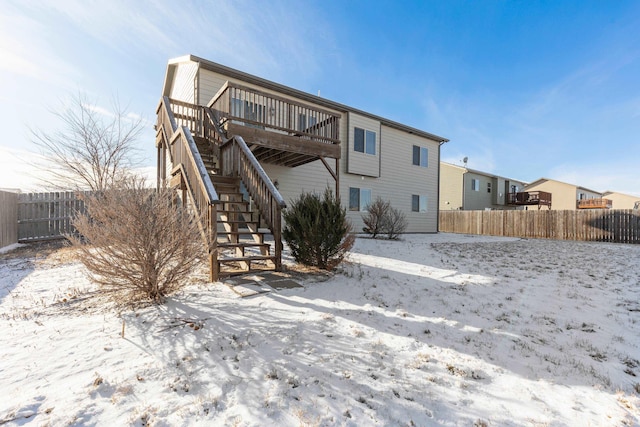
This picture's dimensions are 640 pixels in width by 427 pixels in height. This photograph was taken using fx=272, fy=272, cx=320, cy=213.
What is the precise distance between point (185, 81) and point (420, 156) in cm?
1242

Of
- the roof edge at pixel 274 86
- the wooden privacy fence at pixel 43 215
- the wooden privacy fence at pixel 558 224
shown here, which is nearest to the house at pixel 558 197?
the wooden privacy fence at pixel 558 224

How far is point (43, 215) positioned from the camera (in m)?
9.23

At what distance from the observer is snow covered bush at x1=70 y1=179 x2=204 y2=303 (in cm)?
311

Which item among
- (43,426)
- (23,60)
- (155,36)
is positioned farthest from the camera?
(155,36)

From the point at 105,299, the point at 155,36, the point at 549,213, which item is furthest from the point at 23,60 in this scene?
the point at 549,213

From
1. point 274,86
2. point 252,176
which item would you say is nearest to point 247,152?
point 252,176

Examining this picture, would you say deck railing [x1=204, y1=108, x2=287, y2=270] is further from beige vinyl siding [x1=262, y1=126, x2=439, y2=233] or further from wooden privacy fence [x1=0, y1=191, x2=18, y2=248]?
wooden privacy fence [x1=0, y1=191, x2=18, y2=248]

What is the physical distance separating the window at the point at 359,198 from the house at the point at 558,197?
72.8 feet

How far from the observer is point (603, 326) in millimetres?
3129

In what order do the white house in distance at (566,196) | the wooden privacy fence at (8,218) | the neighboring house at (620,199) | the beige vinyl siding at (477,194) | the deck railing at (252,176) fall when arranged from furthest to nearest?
the neighboring house at (620,199) < the white house in distance at (566,196) < the beige vinyl siding at (477,194) < the wooden privacy fence at (8,218) < the deck railing at (252,176)

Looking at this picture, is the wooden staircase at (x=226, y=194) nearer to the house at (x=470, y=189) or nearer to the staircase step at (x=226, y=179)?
the staircase step at (x=226, y=179)

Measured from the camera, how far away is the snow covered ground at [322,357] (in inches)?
67.1

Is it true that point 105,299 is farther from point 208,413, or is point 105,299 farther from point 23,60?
point 23,60

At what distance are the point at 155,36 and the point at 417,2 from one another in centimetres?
945
